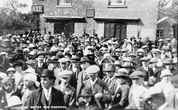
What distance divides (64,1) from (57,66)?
36.5 ft

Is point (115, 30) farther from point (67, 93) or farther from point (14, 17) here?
point (67, 93)

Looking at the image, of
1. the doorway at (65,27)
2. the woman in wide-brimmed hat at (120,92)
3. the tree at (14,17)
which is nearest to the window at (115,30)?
the doorway at (65,27)

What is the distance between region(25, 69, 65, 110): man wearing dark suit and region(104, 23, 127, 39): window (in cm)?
1137

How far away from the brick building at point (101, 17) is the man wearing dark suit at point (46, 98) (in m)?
11.1

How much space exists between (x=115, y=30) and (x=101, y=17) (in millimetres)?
1231

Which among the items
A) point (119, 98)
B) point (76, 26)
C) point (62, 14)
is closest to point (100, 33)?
point (76, 26)

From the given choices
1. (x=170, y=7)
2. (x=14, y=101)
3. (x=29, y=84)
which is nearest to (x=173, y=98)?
(x=29, y=84)

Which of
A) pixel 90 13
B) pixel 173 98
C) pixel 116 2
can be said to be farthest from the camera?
pixel 90 13

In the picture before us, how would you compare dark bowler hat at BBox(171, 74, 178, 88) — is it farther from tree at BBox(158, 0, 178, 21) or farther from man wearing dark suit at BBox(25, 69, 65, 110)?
tree at BBox(158, 0, 178, 21)

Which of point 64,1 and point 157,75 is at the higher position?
point 64,1

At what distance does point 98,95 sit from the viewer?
3270 mm

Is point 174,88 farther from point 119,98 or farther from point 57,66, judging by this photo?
point 57,66

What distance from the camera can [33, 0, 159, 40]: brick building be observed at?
13609 mm

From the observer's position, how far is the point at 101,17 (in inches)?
Answer: 565
